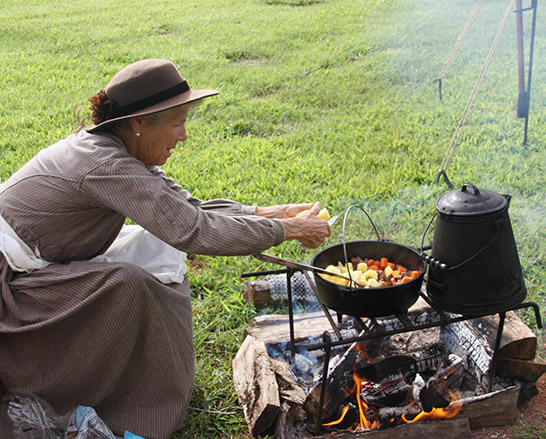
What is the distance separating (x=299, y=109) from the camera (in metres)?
7.47

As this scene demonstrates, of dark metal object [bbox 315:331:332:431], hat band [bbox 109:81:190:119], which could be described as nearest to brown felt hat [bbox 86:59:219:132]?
hat band [bbox 109:81:190:119]

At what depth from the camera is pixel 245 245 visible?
2.73 meters

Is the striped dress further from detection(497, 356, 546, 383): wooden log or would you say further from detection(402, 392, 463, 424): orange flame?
detection(497, 356, 546, 383): wooden log

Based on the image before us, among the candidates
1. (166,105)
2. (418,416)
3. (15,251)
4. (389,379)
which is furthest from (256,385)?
(166,105)

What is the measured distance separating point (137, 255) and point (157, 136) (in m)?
0.74

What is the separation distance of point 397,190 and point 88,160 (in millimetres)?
3311

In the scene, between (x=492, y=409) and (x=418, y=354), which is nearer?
(x=492, y=409)

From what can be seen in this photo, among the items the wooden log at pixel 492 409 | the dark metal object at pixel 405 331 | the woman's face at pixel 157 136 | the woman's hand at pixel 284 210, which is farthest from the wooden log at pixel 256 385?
the woman's face at pixel 157 136

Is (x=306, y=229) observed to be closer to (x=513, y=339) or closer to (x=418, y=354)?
(x=418, y=354)

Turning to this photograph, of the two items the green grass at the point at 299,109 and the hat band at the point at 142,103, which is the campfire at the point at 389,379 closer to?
the green grass at the point at 299,109

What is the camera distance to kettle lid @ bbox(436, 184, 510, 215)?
2.67 meters

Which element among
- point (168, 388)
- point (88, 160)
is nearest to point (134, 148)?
point (88, 160)

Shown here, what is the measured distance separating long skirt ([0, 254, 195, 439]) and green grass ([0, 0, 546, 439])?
14.4 inches

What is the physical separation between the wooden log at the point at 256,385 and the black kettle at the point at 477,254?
37.5 inches
